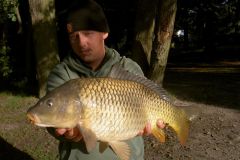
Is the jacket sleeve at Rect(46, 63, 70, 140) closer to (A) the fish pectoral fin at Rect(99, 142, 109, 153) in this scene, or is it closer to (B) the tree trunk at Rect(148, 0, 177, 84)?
(A) the fish pectoral fin at Rect(99, 142, 109, 153)

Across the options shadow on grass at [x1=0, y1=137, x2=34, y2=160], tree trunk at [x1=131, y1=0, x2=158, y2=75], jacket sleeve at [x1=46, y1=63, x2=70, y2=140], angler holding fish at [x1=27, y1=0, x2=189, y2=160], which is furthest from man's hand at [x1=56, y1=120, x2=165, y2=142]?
tree trunk at [x1=131, y1=0, x2=158, y2=75]

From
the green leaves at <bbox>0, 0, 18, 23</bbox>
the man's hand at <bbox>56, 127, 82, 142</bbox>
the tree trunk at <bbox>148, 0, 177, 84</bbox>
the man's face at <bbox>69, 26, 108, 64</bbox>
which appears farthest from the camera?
the green leaves at <bbox>0, 0, 18, 23</bbox>

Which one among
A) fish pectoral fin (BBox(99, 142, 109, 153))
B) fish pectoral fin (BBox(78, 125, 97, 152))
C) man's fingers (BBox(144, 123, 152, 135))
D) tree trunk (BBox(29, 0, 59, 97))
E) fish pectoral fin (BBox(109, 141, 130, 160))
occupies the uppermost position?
fish pectoral fin (BBox(78, 125, 97, 152))

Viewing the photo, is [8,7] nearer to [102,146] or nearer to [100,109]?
[102,146]

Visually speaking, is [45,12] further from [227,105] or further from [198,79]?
[198,79]

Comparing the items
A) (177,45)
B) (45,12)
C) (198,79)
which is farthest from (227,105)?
(177,45)

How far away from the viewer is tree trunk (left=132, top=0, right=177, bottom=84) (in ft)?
32.8

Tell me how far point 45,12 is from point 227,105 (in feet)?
16.0

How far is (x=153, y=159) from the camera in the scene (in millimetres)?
7145

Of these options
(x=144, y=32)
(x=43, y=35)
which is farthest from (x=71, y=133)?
(x=43, y=35)

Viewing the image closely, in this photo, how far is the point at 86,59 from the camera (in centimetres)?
298

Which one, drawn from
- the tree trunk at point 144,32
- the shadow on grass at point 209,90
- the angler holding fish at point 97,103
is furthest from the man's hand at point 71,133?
the tree trunk at point 144,32

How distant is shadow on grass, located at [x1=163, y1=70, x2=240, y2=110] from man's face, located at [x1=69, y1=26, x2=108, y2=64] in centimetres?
811

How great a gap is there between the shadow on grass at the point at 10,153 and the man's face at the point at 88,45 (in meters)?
4.82
